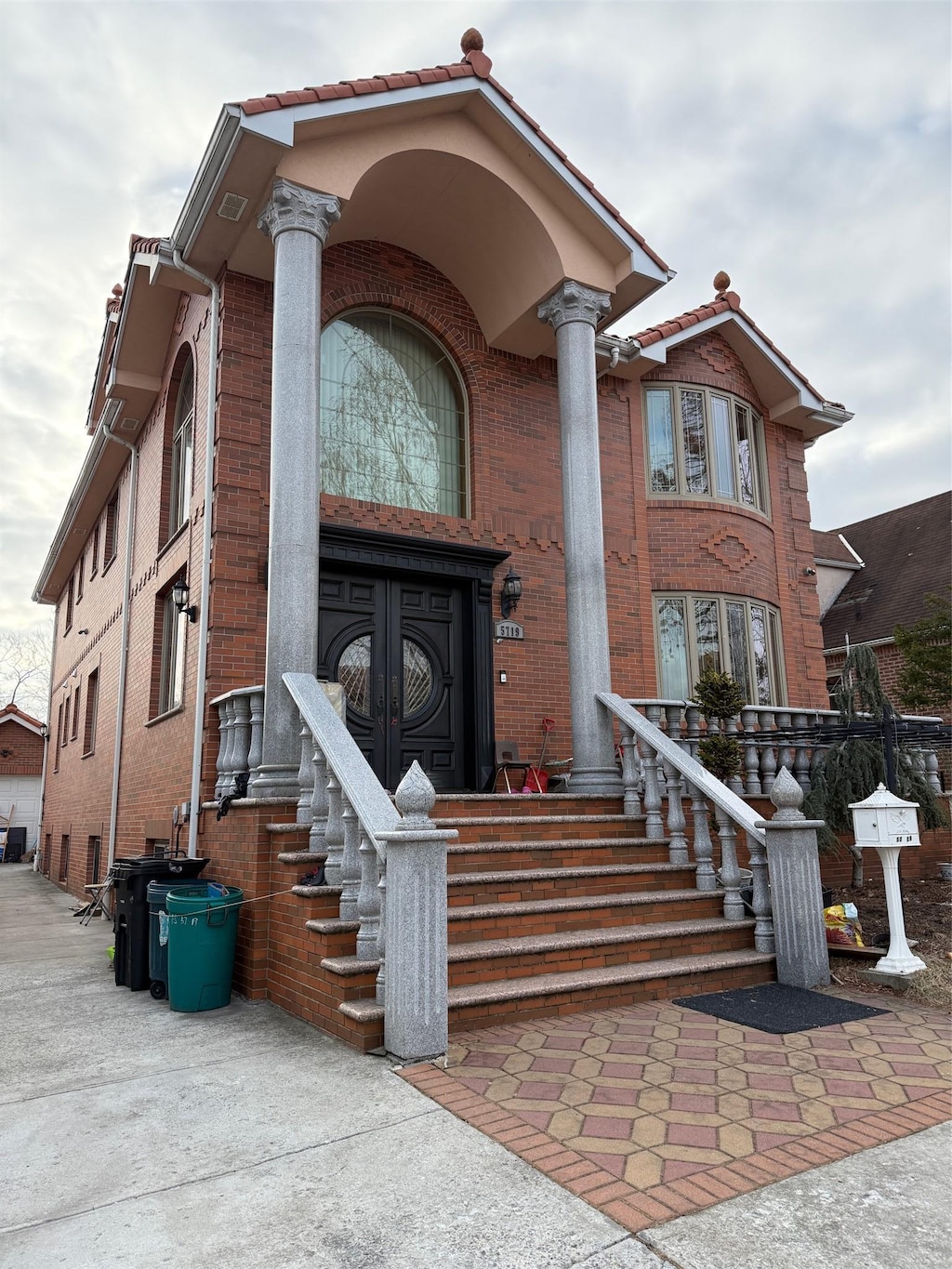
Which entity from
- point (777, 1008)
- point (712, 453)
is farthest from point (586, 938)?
point (712, 453)

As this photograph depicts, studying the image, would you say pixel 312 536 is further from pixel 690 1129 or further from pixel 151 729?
pixel 690 1129

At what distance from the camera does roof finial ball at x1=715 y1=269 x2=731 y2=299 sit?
38.8ft

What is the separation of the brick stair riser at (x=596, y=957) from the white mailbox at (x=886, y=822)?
3.65 ft

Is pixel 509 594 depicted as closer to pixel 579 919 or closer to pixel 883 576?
pixel 579 919

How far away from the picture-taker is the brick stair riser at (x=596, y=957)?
4973 mm

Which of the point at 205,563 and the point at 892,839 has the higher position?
the point at 205,563

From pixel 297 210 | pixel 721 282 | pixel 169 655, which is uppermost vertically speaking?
pixel 721 282

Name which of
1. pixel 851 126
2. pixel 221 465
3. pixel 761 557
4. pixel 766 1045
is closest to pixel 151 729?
pixel 221 465

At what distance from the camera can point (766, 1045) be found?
4.37 meters

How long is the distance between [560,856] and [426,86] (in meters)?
6.98

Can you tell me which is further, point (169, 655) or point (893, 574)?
point (893, 574)

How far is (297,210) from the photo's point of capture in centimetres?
715

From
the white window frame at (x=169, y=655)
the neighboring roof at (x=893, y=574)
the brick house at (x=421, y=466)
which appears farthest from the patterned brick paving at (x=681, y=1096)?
the neighboring roof at (x=893, y=574)

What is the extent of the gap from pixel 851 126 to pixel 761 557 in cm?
514
